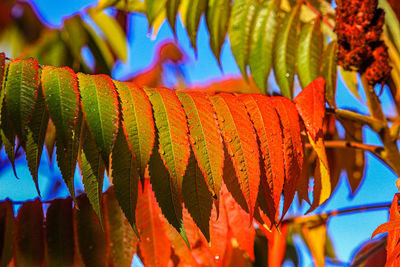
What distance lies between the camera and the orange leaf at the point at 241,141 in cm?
103

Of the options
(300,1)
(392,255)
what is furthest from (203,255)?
(300,1)

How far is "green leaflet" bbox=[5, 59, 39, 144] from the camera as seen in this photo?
3.26 feet

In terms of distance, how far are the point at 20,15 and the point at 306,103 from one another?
4395mm

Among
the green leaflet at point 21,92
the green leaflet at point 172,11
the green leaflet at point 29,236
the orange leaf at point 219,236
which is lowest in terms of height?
the orange leaf at point 219,236

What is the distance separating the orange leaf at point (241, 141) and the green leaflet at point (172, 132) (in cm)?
9

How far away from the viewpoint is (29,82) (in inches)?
40.7

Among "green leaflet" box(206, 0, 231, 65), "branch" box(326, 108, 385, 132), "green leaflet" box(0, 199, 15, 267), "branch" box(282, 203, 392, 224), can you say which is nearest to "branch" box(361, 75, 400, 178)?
"branch" box(326, 108, 385, 132)

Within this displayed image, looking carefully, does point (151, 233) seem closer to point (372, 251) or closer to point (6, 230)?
point (6, 230)

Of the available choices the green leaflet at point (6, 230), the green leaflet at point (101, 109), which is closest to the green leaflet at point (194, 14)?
the green leaflet at point (101, 109)

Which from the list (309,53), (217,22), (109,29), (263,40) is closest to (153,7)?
(217,22)

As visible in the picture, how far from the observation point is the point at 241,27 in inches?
63.3

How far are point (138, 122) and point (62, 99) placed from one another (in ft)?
0.48

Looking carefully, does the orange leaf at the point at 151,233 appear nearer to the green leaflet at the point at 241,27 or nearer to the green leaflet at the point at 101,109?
the green leaflet at the point at 101,109

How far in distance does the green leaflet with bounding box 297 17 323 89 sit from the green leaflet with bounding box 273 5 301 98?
0.03 meters
